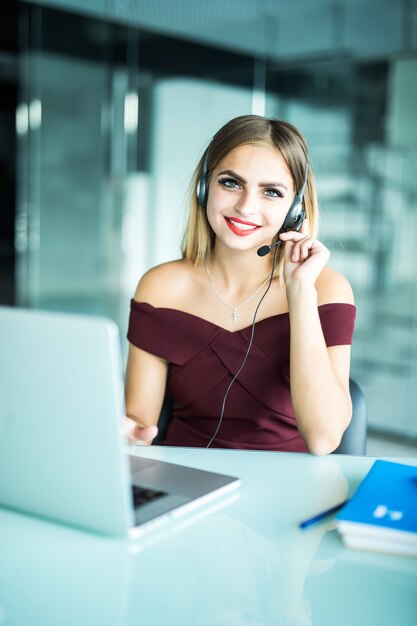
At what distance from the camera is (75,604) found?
84 cm

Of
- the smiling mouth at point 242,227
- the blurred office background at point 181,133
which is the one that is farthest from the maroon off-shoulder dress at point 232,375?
the blurred office background at point 181,133

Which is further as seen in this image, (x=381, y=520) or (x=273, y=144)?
(x=273, y=144)

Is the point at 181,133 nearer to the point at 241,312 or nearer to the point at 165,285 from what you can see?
the point at 165,285

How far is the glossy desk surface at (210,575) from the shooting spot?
2.69 ft

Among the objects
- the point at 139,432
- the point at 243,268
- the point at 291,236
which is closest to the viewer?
the point at 139,432

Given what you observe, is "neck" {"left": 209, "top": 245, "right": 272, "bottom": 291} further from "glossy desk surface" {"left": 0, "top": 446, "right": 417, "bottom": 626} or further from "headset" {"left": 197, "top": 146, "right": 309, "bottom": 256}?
"glossy desk surface" {"left": 0, "top": 446, "right": 417, "bottom": 626}

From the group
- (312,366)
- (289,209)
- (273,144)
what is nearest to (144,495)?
(312,366)

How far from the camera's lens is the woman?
1.80 metres

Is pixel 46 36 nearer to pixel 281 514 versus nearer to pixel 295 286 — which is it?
pixel 295 286

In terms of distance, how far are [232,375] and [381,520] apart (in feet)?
2.83

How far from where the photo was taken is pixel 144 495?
3.62 ft

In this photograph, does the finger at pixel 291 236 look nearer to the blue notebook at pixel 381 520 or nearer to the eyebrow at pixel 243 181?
the eyebrow at pixel 243 181

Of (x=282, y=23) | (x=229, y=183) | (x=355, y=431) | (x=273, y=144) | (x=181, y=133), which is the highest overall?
(x=282, y=23)

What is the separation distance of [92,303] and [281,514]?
14.6 feet
